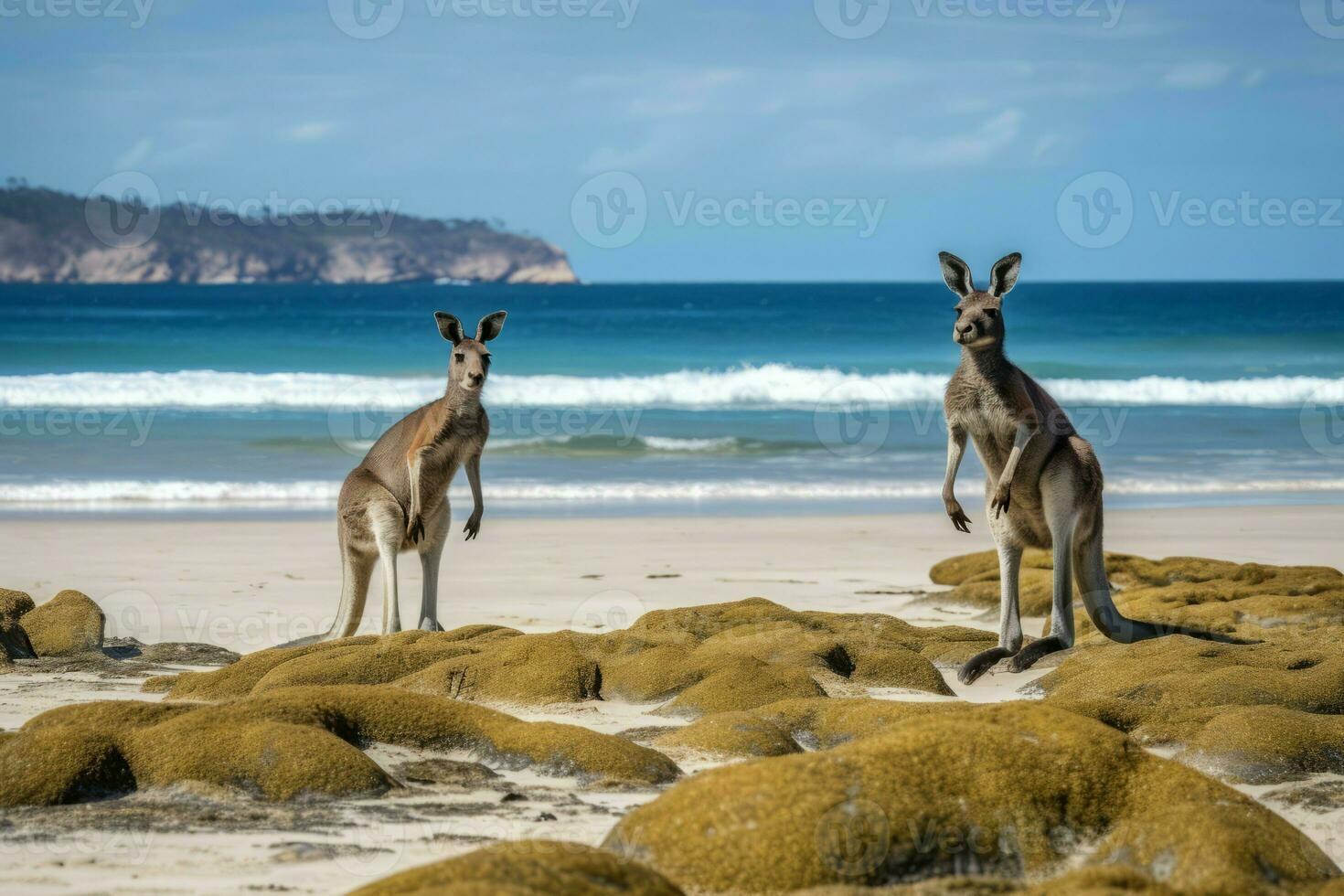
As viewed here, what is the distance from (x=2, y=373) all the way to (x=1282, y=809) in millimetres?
33140

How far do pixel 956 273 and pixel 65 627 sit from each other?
4666mm

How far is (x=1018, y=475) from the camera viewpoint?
6309 millimetres

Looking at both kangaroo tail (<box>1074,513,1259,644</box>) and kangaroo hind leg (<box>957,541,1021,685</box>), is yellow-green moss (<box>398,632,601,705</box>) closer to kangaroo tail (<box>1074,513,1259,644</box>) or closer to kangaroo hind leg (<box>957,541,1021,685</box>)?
kangaroo hind leg (<box>957,541,1021,685</box>)

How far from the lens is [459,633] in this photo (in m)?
6.48

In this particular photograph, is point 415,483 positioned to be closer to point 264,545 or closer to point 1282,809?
point 1282,809

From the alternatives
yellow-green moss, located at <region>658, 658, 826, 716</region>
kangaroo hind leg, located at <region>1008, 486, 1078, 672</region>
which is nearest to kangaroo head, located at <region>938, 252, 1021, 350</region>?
kangaroo hind leg, located at <region>1008, 486, 1078, 672</region>

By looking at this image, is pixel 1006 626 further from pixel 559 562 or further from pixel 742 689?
pixel 559 562

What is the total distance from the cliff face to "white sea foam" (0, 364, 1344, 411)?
62.4 metres

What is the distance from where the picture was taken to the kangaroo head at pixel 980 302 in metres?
6.11

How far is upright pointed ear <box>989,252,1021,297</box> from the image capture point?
625 centimetres

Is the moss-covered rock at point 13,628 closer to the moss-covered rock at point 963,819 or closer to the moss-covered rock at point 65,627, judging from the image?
the moss-covered rock at point 65,627

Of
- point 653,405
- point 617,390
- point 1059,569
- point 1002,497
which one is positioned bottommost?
point 1059,569

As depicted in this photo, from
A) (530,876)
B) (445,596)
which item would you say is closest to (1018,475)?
(530,876)

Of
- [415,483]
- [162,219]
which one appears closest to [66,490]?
[415,483]
